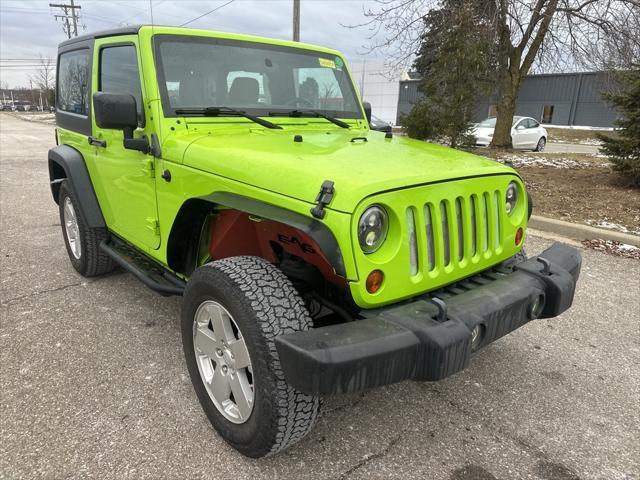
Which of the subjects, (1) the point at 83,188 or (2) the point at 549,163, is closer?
(1) the point at 83,188

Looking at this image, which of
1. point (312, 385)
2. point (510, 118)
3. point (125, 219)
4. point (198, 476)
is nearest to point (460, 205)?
point (312, 385)

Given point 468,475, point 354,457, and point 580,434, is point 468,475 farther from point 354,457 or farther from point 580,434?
point 580,434

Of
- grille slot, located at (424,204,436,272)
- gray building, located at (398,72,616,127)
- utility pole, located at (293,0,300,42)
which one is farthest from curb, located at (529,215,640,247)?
gray building, located at (398,72,616,127)

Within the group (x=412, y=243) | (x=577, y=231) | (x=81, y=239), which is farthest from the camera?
(x=577, y=231)

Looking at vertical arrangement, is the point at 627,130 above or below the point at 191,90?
below

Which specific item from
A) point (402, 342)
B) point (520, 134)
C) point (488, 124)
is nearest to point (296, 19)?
point (488, 124)

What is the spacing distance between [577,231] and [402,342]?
5097 millimetres

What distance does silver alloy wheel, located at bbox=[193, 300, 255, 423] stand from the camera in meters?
2.19

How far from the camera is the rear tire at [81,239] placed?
13.1 ft

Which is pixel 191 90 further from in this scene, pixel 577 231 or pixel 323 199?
pixel 577 231

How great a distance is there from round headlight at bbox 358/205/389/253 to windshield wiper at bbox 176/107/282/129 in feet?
4.32

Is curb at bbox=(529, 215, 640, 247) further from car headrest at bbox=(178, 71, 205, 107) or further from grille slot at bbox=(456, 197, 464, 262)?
car headrest at bbox=(178, 71, 205, 107)

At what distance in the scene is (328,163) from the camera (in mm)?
2197

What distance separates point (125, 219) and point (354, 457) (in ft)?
7.48
